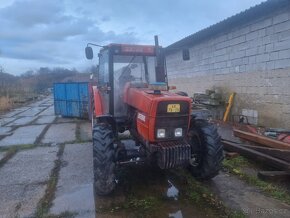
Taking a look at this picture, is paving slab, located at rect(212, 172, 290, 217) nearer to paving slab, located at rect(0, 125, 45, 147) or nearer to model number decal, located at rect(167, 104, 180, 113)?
model number decal, located at rect(167, 104, 180, 113)

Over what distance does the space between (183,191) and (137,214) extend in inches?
41.8

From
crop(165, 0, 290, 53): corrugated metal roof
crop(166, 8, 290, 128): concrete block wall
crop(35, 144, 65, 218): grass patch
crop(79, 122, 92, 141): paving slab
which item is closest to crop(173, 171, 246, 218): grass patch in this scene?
crop(35, 144, 65, 218): grass patch

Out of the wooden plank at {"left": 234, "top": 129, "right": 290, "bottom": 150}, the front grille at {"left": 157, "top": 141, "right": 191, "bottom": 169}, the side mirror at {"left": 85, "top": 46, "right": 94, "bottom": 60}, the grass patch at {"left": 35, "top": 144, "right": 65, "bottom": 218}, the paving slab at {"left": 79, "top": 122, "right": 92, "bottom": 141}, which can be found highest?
the side mirror at {"left": 85, "top": 46, "right": 94, "bottom": 60}

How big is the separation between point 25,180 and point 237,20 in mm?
8029

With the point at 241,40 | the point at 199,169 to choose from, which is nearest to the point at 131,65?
the point at 199,169

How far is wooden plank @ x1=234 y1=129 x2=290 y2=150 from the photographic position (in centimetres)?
577

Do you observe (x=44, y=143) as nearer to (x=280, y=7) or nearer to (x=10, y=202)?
(x=10, y=202)

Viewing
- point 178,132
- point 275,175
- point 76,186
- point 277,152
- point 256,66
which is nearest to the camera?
point 178,132

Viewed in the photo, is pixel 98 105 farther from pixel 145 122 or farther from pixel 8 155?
pixel 8 155

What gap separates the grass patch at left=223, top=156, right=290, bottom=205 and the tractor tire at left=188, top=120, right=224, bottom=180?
66 centimetres

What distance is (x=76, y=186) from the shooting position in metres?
5.45

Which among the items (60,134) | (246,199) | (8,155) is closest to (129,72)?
(246,199)

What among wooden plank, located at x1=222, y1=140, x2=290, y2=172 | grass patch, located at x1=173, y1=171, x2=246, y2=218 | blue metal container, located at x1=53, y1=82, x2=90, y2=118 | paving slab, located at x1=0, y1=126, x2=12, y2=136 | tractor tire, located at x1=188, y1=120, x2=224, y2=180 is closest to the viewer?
grass patch, located at x1=173, y1=171, x2=246, y2=218

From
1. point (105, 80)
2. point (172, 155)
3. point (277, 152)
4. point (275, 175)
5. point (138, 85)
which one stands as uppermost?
point (105, 80)
